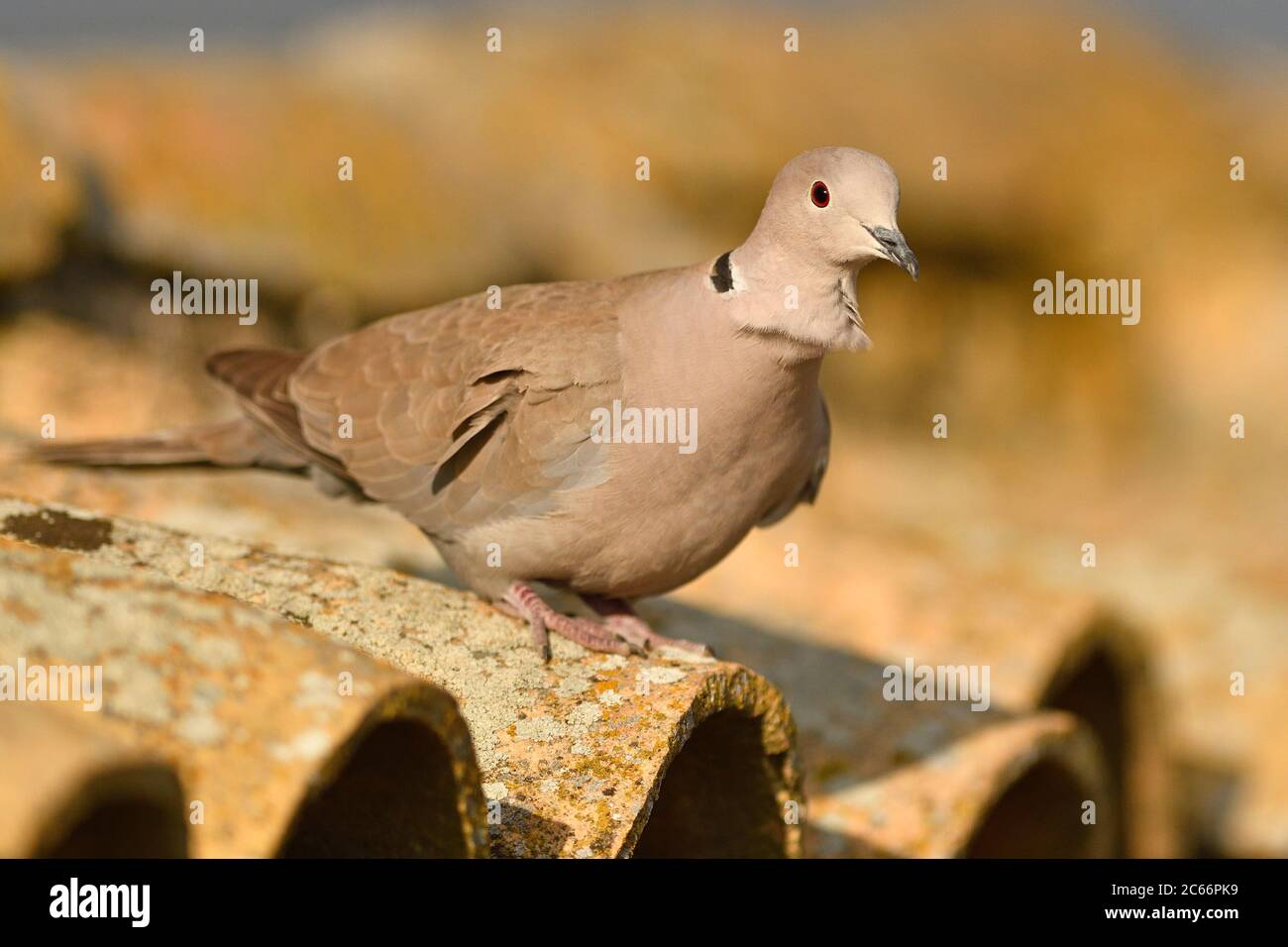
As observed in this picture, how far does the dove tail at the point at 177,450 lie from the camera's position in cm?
527

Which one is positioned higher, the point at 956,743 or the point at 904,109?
the point at 904,109

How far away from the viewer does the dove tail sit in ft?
17.3

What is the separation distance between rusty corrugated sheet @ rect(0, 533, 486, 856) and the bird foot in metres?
1.34

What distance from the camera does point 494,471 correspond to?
4.45m

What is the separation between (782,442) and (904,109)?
10.1 m

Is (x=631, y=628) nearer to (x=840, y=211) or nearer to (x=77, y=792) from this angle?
(x=840, y=211)

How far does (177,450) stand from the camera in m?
5.35

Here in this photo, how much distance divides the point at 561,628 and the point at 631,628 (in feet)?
1.02
